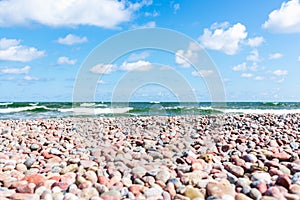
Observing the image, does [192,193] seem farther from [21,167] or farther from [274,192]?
[21,167]

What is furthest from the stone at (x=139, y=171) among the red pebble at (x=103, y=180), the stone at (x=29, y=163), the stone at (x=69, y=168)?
the stone at (x=29, y=163)

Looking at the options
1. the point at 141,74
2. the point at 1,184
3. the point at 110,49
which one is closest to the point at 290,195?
the point at 1,184

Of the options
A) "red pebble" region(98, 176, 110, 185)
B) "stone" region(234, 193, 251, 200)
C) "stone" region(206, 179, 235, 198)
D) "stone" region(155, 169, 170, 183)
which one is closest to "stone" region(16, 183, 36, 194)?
"red pebble" region(98, 176, 110, 185)

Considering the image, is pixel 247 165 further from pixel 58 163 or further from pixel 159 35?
pixel 159 35

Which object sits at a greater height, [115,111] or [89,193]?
[115,111]

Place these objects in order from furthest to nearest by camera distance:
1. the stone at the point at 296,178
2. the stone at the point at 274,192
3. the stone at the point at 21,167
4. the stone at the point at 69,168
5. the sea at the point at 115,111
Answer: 1. the sea at the point at 115,111
2. the stone at the point at 21,167
3. the stone at the point at 69,168
4. the stone at the point at 296,178
5. the stone at the point at 274,192

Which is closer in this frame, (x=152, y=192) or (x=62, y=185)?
(x=152, y=192)

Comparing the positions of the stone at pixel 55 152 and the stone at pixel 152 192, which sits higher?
the stone at pixel 55 152

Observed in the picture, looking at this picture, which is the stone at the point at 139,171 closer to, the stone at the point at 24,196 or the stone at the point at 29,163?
the stone at the point at 24,196

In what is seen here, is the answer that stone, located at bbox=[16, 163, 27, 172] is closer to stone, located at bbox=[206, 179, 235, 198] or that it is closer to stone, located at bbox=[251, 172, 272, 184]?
stone, located at bbox=[206, 179, 235, 198]

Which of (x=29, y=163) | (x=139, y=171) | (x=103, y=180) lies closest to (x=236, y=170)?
(x=139, y=171)

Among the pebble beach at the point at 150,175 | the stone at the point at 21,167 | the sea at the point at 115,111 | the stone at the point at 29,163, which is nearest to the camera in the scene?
the pebble beach at the point at 150,175

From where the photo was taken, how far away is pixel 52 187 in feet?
7.47

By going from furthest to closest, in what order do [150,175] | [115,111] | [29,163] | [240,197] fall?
1. [115,111]
2. [29,163]
3. [150,175]
4. [240,197]
